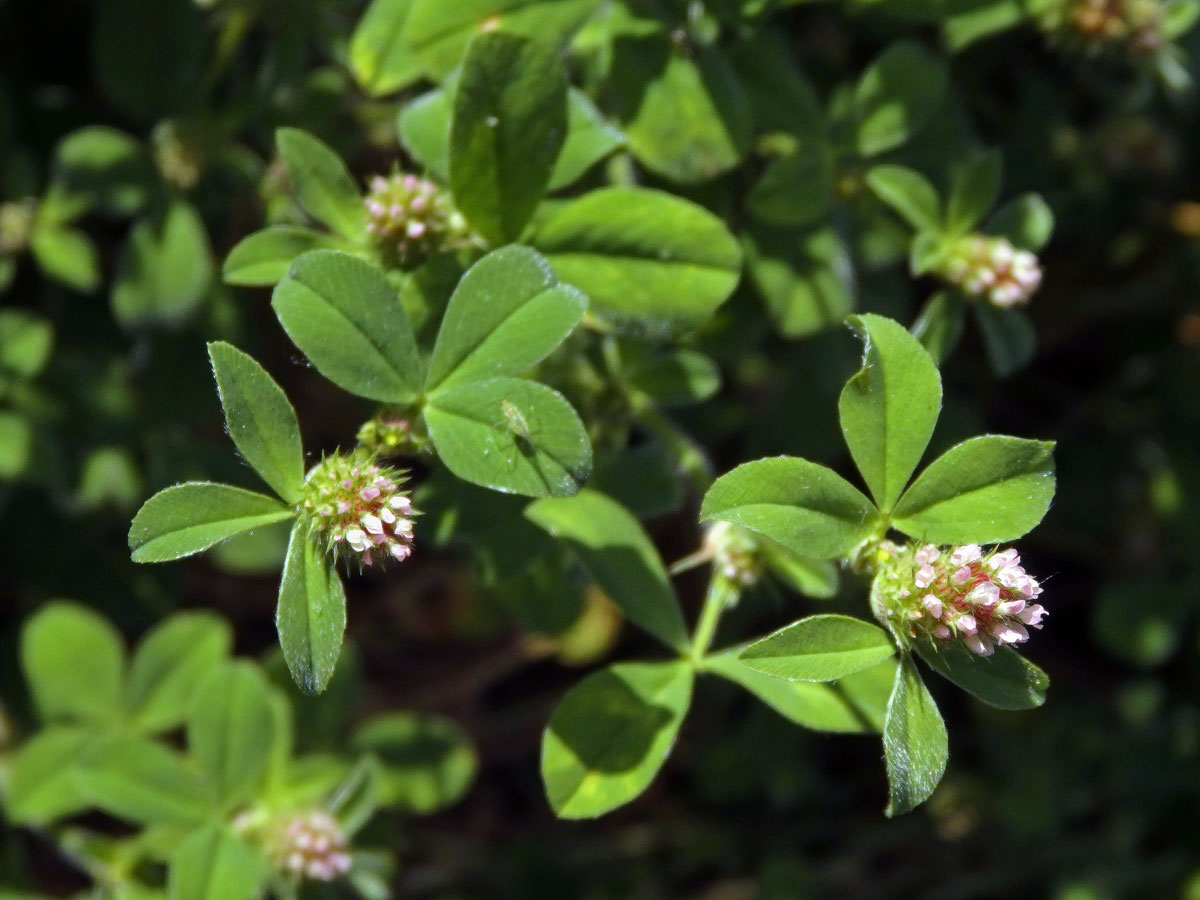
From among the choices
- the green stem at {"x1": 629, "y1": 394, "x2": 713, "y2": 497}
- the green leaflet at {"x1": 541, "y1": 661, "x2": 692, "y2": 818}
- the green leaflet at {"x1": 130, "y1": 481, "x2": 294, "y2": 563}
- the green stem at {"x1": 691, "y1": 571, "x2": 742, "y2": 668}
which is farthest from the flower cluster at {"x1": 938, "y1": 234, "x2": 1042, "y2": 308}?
the green leaflet at {"x1": 130, "y1": 481, "x2": 294, "y2": 563}

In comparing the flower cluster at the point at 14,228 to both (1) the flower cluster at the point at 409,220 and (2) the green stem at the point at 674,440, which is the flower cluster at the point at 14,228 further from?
(2) the green stem at the point at 674,440

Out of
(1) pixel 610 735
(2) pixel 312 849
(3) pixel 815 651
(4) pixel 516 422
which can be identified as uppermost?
(4) pixel 516 422

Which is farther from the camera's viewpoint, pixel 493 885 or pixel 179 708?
pixel 493 885

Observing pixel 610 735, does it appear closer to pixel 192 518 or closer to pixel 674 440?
pixel 674 440

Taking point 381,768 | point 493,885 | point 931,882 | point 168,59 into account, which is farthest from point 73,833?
point 931,882

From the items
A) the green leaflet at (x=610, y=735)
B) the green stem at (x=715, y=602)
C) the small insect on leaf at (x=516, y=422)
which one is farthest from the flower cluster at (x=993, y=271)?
the small insect on leaf at (x=516, y=422)

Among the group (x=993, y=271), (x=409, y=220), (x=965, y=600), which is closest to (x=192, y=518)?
(x=409, y=220)

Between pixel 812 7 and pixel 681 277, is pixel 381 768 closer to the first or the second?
pixel 681 277
